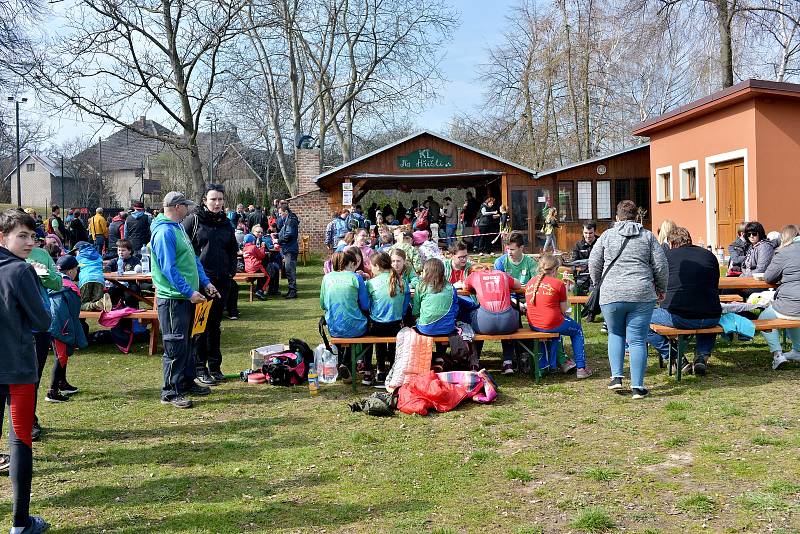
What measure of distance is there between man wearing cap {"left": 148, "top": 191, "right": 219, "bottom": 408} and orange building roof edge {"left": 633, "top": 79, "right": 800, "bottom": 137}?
38.3ft

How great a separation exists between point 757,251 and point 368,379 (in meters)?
6.07

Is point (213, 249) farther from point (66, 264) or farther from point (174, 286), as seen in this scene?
point (66, 264)

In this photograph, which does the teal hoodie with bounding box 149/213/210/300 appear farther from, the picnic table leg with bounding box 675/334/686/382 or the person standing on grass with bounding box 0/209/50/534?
the picnic table leg with bounding box 675/334/686/382

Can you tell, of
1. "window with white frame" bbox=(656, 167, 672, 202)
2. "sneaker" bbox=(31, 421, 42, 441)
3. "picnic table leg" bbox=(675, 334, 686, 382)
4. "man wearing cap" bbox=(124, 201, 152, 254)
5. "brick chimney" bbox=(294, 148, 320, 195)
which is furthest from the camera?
"brick chimney" bbox=(294, 148, 320, 195)

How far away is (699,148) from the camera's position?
57.1 ft

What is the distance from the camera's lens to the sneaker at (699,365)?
7566 millimetres

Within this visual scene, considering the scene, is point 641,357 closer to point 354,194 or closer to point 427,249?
point 427,249

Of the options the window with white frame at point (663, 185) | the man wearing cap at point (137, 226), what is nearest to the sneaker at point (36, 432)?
the man wearing cap at point (137, 226)

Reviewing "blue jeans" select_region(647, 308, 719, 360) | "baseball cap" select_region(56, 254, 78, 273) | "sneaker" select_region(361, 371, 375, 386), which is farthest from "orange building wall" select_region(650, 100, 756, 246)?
"baseball cap" select_region(56, 254, 78, 273)

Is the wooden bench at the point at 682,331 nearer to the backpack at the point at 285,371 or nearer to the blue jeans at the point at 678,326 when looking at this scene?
the blue jeans at the point at 678,326

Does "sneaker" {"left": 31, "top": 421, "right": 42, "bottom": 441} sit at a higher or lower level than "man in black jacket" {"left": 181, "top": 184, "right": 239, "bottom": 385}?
lower

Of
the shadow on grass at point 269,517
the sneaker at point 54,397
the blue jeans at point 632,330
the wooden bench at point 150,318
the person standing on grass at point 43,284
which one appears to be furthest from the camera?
the wooden bench at point 150,318

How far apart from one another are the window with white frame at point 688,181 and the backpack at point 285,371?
42.6 ft

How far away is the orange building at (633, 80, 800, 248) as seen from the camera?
14.7 metres
